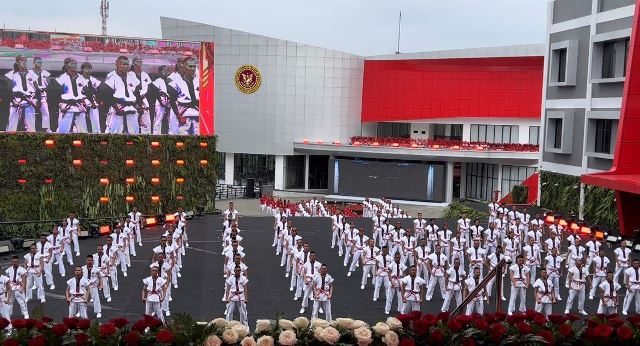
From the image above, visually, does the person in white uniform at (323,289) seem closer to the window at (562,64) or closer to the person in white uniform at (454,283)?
the person in white uniform at (454,283)

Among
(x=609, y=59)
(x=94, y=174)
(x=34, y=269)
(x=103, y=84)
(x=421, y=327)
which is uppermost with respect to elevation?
(x=609, y=59)

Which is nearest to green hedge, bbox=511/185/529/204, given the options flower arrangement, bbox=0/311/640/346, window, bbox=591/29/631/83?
window, bbox=591/29/631/83

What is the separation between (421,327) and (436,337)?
0.20 metres

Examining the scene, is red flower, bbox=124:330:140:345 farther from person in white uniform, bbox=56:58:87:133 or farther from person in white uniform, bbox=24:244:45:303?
person in white uniform, bbox=56:58:87:133

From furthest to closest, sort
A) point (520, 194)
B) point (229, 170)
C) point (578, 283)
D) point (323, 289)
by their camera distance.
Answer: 1. point (229, 170)
2. point (520, 194)
3. point (578, 283)
4. point (323, 289)

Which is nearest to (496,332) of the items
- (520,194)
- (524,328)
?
(524,328)

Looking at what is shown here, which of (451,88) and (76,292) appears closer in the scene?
(76,292)

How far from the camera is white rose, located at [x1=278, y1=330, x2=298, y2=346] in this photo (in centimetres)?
810

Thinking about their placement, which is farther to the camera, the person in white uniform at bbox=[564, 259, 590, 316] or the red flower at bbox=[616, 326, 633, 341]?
the person in white uniform at bbox=[564, 259, 590, 316]

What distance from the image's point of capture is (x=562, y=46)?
3869 cm

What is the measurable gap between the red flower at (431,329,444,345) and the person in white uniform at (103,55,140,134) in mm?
30891

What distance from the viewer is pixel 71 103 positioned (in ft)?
119

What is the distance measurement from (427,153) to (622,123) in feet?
79.8

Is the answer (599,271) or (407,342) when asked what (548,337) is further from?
(599,271)
